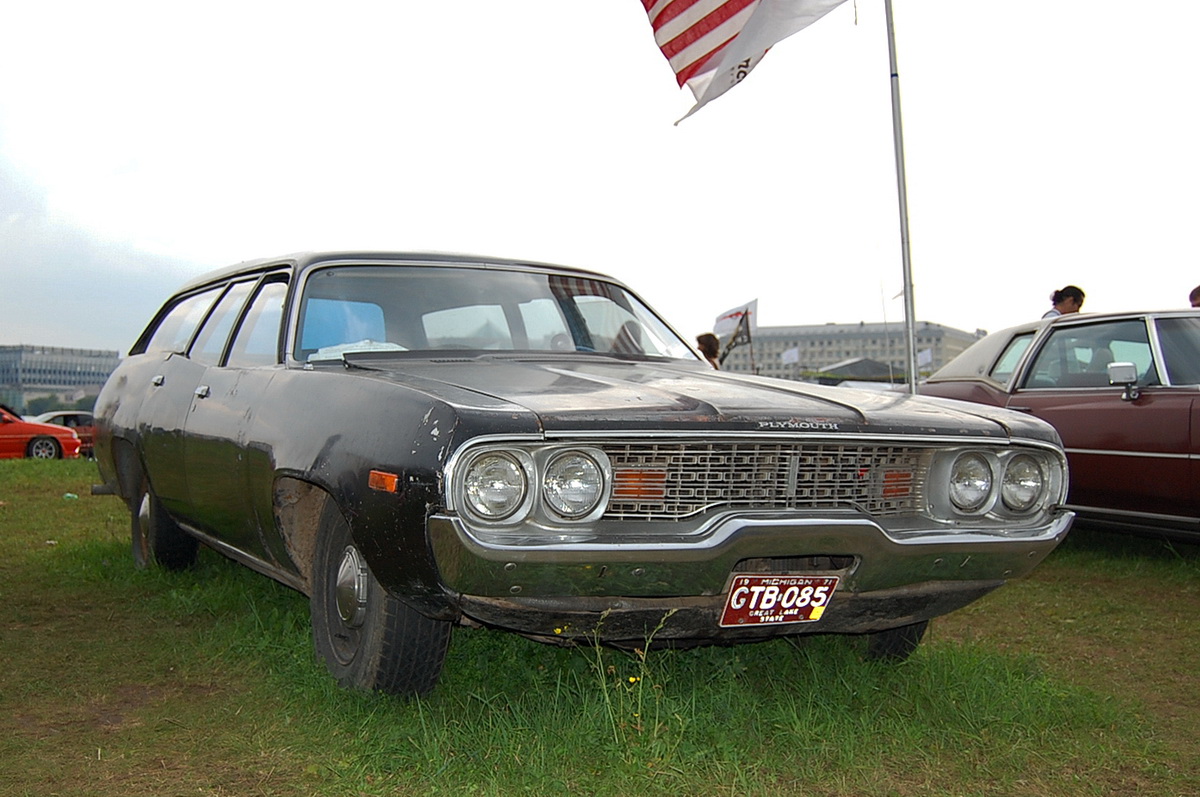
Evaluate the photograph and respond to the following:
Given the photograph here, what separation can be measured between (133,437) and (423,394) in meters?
2.98

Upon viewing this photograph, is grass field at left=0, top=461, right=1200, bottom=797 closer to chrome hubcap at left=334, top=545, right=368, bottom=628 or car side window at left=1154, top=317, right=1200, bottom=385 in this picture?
chrome hubcap at left=334, top=545, right=368, bottom=628

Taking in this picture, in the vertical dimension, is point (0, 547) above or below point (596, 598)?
below

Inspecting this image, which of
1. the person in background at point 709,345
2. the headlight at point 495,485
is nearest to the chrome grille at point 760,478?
the headlight at point 495,485

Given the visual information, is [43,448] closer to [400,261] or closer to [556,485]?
[400,261]

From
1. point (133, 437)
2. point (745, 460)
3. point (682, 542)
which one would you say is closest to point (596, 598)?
point (682, 542)

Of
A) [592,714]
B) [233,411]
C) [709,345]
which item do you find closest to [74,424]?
[709,345]

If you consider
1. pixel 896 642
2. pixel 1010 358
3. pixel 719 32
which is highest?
pixel 719 32

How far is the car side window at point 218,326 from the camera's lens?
4691mm

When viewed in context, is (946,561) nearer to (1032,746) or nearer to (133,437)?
(1032,746)

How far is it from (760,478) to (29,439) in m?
20.4

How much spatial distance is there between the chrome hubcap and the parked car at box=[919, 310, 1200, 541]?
4140mm

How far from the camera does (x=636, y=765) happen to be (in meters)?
2.85

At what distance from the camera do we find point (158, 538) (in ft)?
17.5

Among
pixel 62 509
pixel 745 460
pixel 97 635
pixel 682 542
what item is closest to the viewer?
pixel 682 542
